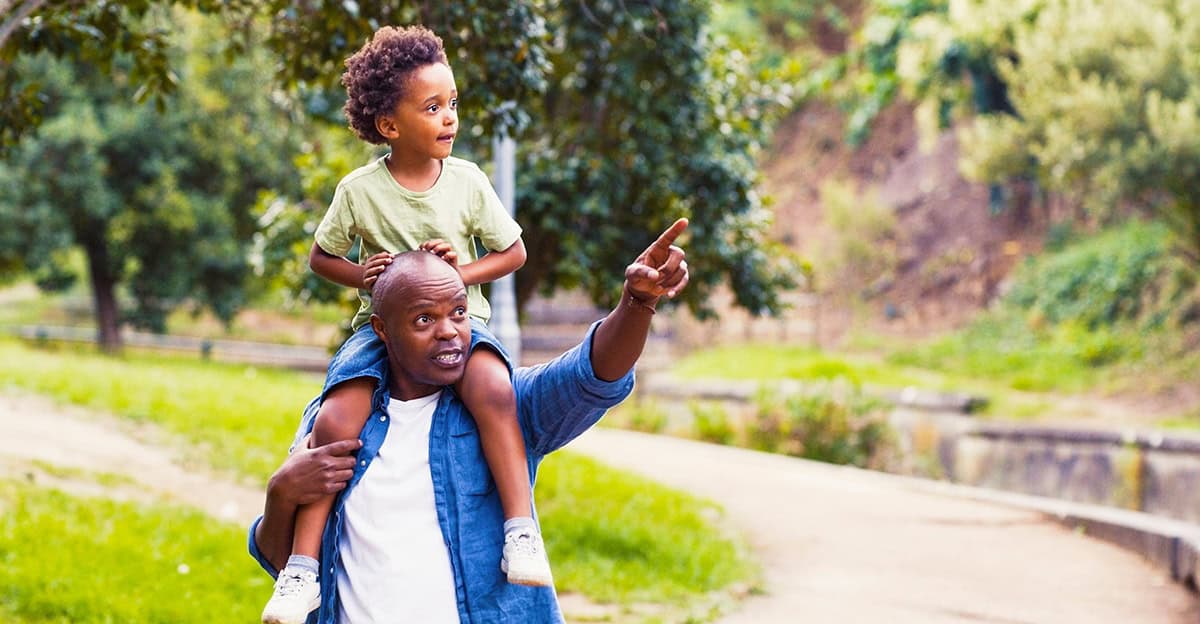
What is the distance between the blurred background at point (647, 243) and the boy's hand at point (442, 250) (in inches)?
115

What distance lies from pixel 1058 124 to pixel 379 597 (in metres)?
18.5

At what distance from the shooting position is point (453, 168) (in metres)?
2.97

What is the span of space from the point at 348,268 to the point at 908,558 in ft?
20.4

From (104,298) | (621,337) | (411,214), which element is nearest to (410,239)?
(411,214)

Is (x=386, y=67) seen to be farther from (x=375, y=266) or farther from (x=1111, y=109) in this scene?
(x=1111, y=109)

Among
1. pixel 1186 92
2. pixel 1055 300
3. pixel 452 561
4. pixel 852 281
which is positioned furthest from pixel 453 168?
pixel 852 281

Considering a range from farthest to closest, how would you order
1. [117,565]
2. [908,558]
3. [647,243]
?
[647,243], [908,558], [117,565]

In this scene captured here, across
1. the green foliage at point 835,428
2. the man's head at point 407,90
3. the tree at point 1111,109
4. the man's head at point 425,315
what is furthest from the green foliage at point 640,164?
the tree at point 1111,109

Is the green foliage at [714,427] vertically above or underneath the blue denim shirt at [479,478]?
underneath

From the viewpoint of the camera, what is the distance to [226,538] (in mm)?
7078

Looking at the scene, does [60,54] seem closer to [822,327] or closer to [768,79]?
[768,79]

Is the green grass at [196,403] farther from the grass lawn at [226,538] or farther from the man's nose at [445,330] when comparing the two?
the man's nose at [445,330]

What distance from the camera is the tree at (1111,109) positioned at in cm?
1734

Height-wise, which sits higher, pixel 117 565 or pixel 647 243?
pixel 647 243
